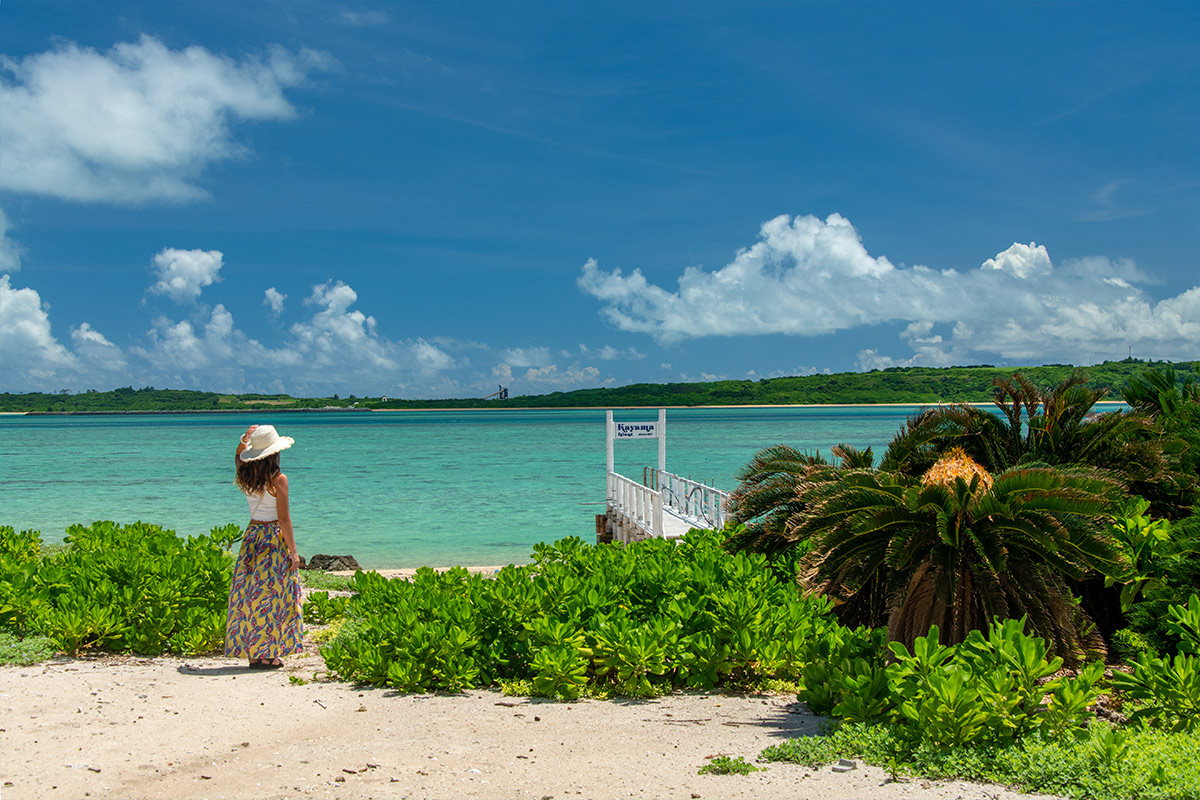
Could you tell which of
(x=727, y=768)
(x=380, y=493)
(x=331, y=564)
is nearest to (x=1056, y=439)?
(x=727, y=768)

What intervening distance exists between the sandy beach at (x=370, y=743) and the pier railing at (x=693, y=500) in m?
7.73

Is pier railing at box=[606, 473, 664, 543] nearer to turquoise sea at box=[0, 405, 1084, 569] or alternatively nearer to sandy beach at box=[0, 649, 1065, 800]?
turquoise sea at box=[0, 405, 1084, 569]

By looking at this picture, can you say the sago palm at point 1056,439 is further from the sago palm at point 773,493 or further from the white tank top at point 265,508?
the white tank top at point 265,508

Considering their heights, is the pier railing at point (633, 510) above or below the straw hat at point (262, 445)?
below

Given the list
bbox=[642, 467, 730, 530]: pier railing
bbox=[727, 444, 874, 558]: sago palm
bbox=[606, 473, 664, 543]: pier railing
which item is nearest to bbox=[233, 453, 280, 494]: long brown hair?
bbox=[727, 444, 874, 558]: sago palm

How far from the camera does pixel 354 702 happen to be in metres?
5.63

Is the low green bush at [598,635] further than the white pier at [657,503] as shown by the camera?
No

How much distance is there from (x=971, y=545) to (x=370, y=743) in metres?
3.86

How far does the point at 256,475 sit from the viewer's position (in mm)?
6613

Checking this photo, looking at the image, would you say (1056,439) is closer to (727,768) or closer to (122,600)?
(727,768)

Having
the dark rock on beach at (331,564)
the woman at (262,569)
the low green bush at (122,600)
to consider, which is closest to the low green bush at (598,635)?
the woman at (262,569)

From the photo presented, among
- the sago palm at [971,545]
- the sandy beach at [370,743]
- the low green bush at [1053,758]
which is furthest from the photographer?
the sago palm at [971,545]

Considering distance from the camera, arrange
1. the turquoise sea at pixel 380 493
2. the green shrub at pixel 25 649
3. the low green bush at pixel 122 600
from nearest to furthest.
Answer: the green shrub at pixel 25 649, the low green bush at pixel 122 600, the turquoise sea at pixel 380 493

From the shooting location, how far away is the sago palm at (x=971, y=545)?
Result: 17.2 ft
